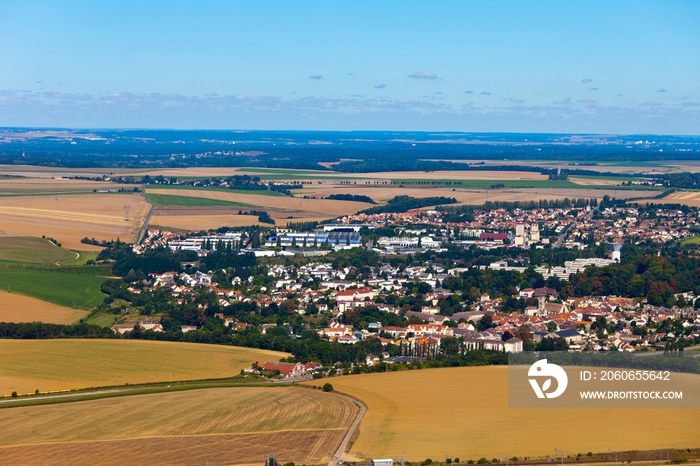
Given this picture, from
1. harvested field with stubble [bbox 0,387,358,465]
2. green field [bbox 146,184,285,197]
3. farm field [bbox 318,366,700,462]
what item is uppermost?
farm field [bbox 318,366,700,462]

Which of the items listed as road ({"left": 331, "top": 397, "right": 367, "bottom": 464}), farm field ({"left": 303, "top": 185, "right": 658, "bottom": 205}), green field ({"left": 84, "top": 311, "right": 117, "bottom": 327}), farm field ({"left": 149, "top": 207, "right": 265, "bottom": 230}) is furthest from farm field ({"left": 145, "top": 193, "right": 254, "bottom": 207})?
road ({"left": 331, "top": 397, "right": 367, "bottom": 464})

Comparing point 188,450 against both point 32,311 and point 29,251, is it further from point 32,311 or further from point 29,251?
point 29,251

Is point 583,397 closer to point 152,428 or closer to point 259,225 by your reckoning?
point 152,428

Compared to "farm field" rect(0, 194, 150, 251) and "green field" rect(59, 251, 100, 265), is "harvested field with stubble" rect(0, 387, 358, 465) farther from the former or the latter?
"farm field" rect(0, 194, 150, 251)

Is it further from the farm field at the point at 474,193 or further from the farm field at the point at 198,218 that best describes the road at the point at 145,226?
the farm field at the point at 474,193

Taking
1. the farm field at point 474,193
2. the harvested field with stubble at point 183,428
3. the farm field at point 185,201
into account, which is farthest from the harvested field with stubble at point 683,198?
the harvested field with stubble at point 183,428

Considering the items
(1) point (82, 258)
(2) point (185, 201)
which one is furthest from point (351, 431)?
(2) point (185, 201)

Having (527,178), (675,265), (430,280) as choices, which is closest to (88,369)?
(430,280)
